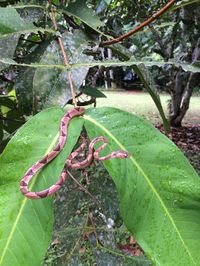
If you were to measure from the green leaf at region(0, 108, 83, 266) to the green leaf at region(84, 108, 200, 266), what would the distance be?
0.25 feet

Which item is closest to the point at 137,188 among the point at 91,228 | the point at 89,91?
the point at 91,228

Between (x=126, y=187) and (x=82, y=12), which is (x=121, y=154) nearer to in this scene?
(x=126, y=187)

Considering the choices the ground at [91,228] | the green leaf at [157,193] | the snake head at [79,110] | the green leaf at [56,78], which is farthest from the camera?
the ground at [91,228]

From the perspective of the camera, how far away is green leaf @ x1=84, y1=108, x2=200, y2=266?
1.82 feet

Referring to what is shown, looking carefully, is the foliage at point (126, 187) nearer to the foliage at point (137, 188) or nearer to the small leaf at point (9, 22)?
the foliage at point (137, 188)

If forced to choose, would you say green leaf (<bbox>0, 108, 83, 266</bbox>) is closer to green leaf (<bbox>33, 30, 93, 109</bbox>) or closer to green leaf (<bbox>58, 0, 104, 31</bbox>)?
green leaf (<bbox>33, 30, 93, 109</bbox>)

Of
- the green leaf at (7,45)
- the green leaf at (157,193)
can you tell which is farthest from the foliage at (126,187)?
the green leaf at (7,45)

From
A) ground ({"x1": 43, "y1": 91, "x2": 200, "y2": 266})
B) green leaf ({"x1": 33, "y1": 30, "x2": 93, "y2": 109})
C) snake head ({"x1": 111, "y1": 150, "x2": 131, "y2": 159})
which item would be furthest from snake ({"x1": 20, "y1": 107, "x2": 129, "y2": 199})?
ground ({"x1": 43, "y1": 91, "x2": 200, "y2": 266})

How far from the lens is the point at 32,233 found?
0.57 metres

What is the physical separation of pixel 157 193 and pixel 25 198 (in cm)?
19

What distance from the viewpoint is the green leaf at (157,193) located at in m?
0.55

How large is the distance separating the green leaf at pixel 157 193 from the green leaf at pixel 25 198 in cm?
8

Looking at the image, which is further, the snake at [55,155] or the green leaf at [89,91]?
the green leaf at [89,91]

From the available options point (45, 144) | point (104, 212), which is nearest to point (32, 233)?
point (45, 144)
